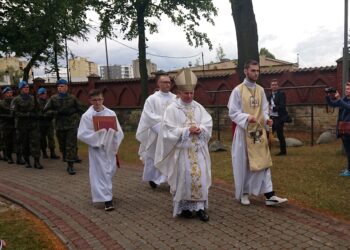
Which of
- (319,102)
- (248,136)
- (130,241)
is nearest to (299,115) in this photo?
(319,102)

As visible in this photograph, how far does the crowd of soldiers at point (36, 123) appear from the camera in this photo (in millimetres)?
9867

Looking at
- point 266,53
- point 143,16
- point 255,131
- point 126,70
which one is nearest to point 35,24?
point 143,16

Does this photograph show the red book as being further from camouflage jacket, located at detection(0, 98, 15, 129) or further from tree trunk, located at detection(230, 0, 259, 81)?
tree trunk, located at detection(230, 0, 259, 81)

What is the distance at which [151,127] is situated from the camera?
7.50 meters

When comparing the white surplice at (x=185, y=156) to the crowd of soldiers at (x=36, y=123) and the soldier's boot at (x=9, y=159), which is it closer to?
the crowd of soldiers at (x=36, y=123)

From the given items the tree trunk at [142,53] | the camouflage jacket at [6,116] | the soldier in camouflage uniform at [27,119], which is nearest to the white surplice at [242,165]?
the soldier in camouflage uniform at [27,119]

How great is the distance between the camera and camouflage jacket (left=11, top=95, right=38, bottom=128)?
35.6 ft

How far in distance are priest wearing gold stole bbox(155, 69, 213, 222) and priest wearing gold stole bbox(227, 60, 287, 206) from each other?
2.47 feet

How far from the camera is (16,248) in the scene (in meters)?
4.99

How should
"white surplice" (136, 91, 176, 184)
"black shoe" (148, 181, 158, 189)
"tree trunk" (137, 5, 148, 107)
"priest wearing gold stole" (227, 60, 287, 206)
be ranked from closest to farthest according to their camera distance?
"priest wearing gold stole" (227, 60, 287, 206), "white surplice" (136, 91, 176, 184), "black shoe" (148, 181, 158, 189), "tree trunk" (137, 5, 148, 107)

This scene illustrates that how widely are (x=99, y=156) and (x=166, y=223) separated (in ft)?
5.39

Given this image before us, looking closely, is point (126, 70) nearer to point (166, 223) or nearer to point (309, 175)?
point (309, 175)

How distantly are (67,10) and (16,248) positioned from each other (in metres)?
14.8

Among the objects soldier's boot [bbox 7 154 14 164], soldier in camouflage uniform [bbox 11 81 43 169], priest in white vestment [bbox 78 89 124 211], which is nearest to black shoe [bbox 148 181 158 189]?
priest in white vestment [bbox 78 89 124 211]
